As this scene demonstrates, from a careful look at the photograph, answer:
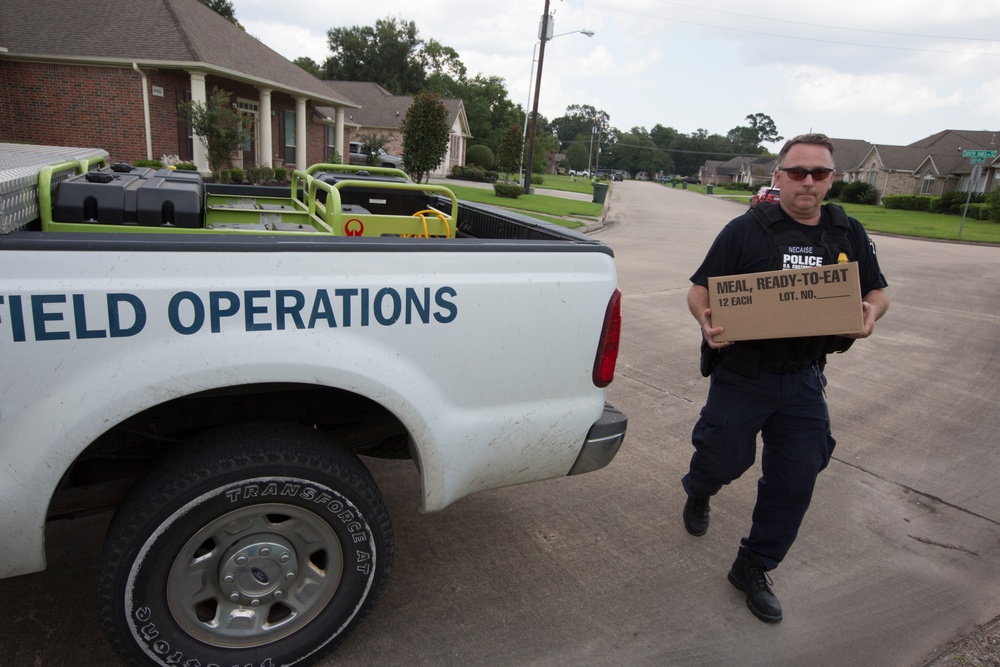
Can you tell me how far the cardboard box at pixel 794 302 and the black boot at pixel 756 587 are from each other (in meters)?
1.05

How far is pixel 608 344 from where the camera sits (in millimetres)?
2510

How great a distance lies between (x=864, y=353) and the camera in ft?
23.6

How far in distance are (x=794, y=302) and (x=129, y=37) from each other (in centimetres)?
2398

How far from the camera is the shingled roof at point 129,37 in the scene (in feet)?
65.3

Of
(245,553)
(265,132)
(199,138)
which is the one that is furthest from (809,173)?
(265,132)

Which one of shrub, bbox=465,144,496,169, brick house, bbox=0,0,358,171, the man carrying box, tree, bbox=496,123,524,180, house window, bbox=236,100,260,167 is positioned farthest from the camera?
shrub, bbox=465,144,496,169

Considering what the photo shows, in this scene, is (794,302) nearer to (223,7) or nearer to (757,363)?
(757,363)

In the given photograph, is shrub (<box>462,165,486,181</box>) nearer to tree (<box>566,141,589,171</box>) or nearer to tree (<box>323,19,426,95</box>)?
tree (<box>323,19,426,95</box>)

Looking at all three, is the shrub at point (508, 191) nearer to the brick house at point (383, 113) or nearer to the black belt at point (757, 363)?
the brick house at point (383, 113)

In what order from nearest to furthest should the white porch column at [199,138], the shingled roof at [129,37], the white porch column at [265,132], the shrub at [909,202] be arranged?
the shingled roof at [129,37], the white porch column at [199,138], the white porch column at [265,132], the shrub at [909,202]

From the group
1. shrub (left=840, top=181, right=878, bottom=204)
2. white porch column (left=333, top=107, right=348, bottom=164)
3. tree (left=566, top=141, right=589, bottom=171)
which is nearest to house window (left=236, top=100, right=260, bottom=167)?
white porch column (left=333, top=107, right=348, bottom=164)

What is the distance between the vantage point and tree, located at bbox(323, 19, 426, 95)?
67.2 m

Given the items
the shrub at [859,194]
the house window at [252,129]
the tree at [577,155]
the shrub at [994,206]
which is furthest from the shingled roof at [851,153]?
the house window at [252,129]

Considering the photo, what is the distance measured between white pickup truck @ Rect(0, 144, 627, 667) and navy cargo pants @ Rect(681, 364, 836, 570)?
0.61 m
